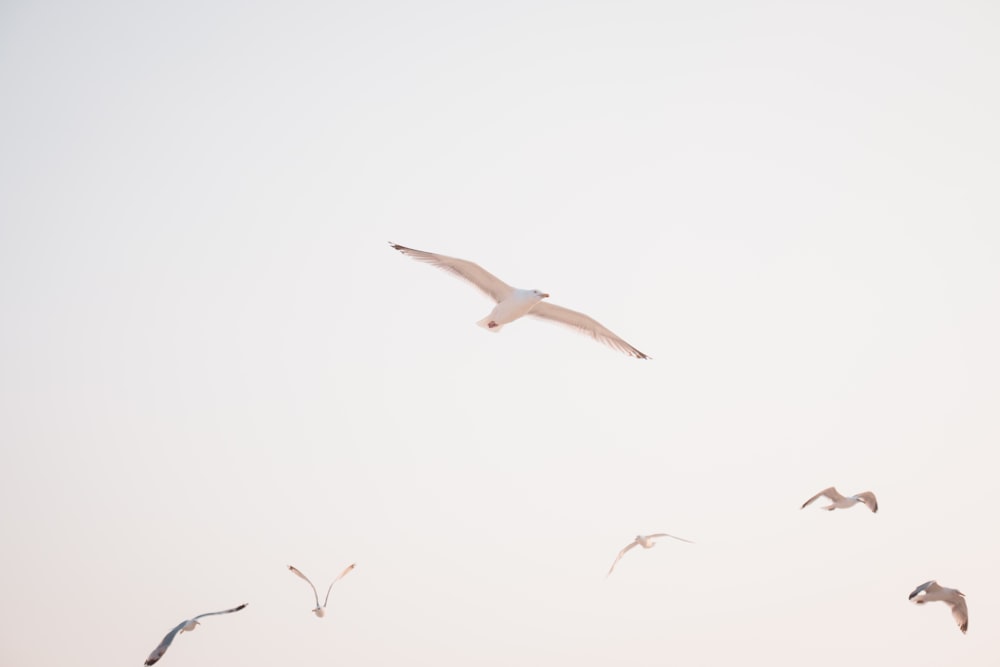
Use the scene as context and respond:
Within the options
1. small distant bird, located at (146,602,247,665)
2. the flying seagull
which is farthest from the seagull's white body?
small distant bird, located at (146,602,247,665)

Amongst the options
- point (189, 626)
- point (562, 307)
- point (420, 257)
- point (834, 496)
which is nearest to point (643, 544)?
point (834, 496)

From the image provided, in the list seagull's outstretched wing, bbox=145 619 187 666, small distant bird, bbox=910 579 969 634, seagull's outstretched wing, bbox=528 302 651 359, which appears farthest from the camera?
seagull's outstretched wing, bbox=528 302 651 359

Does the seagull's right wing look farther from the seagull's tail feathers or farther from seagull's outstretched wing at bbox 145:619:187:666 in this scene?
seagull's outstretched wing at bbox 145:619:187:666

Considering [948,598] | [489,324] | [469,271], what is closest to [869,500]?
[948,598]

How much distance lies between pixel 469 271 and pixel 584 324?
229 cm

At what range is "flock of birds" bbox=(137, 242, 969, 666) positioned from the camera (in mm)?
17109

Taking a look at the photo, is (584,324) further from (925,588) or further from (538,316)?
(925,588)

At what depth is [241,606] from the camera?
16.4 m

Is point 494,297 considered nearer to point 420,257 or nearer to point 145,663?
point 420,257

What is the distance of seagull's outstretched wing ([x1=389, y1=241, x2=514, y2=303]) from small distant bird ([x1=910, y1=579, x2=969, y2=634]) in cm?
757

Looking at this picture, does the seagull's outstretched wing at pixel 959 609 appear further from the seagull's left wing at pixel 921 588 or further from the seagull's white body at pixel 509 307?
the seagull's white body at pixel 509 307

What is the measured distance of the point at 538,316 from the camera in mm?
18719

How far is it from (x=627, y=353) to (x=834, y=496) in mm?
4237

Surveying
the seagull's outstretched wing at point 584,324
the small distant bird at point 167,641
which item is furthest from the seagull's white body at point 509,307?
the small distant bird at point 167,641
